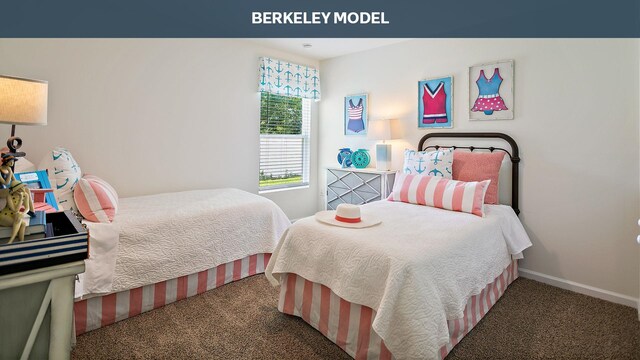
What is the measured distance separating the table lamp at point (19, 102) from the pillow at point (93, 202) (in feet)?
2.99

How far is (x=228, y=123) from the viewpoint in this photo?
3.90 metres

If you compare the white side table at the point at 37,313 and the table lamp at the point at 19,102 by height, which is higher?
the table lamp at the point at 19,102

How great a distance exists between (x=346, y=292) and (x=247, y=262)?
4.50ft

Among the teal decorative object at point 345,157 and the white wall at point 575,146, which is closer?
the white wall at point 575,146

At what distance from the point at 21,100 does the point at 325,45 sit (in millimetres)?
3296

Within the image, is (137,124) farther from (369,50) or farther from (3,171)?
(369,50)

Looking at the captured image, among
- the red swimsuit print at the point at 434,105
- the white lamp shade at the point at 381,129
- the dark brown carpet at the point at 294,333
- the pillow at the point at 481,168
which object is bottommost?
the dark brown carpet at the point at 294,333

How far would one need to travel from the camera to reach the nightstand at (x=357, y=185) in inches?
149

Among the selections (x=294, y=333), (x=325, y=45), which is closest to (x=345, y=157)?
(x=325, y=45)

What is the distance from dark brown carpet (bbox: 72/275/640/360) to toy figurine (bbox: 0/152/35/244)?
1.14 meters

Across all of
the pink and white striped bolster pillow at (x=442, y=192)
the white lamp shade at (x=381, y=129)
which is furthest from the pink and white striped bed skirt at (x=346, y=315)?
the white lamp shade at (x=381, y=129)

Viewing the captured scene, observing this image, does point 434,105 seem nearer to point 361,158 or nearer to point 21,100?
point 361,158

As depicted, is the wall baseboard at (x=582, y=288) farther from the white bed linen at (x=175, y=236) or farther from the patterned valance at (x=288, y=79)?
the patterned valance at (x=288, y=79)
